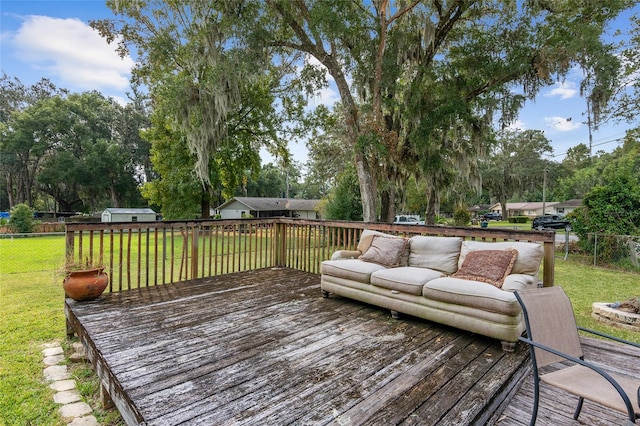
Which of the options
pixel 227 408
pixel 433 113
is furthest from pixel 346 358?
pixel 433 113

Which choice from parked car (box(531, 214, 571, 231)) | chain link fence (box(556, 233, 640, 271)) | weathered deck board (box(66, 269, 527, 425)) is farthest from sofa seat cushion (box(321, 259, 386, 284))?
parked car (box(531, 214, 571, 231))

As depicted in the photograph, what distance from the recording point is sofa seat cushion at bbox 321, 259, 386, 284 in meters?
3.44

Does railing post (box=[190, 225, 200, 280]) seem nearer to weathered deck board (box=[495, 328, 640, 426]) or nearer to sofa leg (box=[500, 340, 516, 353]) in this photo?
sofa leg (box=[500, 340, 516, 353])

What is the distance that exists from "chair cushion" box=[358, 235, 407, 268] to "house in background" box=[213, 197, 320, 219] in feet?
80.0

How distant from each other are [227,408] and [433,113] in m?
7.95

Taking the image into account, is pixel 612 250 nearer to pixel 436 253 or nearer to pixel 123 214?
pixel 436 253

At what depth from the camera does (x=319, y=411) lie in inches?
66.7

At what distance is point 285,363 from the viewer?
221 centimetres

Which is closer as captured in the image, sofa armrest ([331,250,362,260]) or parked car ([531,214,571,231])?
sofa armrest ([331,250,362,260])

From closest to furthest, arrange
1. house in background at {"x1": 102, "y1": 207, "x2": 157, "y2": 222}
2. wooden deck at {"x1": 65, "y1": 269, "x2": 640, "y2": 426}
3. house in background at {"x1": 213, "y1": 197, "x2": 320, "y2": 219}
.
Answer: wooden deck at {"x1": 65, "y1": 269, "x2": 640, "y2": 426}, house in background at {"x1": 102, "y1": 207, "x2": 157, "y2": 222}, house in background at {"x1": 213, "y1": 197, "x2": 320, "y2": 219}

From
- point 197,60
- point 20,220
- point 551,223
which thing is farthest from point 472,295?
point 20,220

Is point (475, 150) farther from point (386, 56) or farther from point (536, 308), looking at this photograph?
point (536, 308)

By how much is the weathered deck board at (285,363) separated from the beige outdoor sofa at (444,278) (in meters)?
0.16

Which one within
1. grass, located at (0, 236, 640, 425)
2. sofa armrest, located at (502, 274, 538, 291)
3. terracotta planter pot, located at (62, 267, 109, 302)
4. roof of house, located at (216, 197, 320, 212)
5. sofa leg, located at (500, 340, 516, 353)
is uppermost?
roof of house, located at (216, 197, 320, 212)
